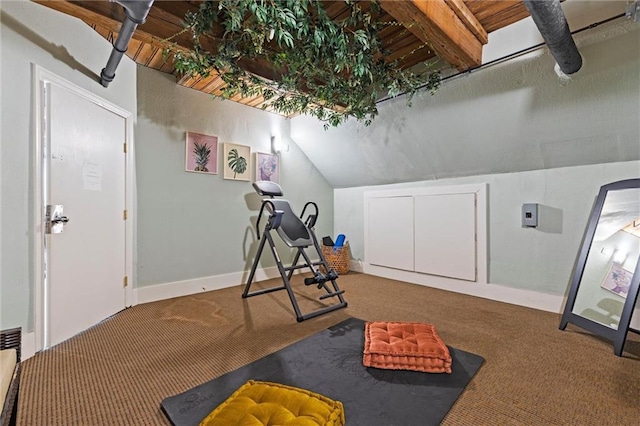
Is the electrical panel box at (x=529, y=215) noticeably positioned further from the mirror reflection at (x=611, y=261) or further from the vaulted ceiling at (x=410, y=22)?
the vaulted ceiling at (x=410, y=22)

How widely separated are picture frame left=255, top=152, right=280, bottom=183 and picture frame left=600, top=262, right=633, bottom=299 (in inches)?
156

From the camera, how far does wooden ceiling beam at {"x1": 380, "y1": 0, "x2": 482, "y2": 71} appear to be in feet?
6.35

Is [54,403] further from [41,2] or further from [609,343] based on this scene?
[609,343]

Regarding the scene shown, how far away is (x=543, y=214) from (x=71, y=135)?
461cm

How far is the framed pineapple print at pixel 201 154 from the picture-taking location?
12.0ft

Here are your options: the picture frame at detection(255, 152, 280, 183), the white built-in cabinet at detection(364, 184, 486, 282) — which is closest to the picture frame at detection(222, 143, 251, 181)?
the picture frame at detection(255, 152, 280, 183)

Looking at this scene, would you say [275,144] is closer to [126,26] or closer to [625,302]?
[126,26]

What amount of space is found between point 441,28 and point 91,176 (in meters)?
3.19

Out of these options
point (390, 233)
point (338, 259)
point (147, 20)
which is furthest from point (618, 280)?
point (147, 20)

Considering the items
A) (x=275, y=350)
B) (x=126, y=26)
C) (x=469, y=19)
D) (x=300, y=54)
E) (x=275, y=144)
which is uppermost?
(x=469, y=19)

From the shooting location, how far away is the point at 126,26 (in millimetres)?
2027

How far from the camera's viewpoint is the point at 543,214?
313 cm

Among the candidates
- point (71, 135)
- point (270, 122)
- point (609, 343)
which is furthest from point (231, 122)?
point (609, 343)

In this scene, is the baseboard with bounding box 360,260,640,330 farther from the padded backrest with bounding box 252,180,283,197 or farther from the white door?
the white door
